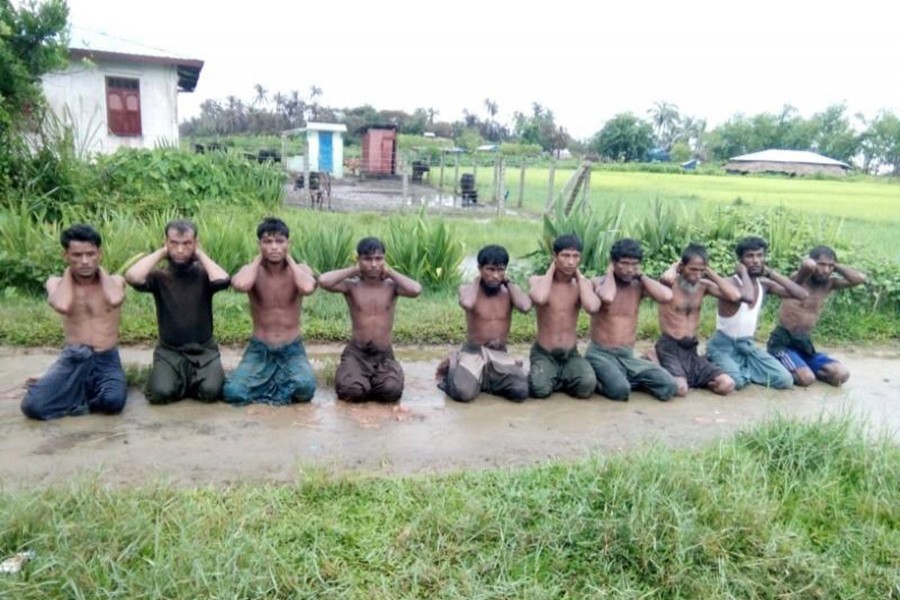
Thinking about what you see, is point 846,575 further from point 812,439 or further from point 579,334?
point 579,334

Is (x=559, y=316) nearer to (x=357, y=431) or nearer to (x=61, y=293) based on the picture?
(x=357, y=431)

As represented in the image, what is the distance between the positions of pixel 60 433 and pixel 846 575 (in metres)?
4.19

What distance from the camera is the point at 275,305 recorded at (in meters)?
4.98

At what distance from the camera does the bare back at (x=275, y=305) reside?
4930mm

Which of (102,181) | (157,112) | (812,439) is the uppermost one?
(157,112)

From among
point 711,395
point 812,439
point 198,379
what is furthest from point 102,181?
point 812,439

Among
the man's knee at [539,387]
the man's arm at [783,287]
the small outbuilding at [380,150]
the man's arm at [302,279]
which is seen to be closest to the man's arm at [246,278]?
the man's arm at [302,279]

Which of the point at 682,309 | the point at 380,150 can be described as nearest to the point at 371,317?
the point at 682,309

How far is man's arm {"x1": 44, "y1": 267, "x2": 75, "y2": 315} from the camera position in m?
4.48

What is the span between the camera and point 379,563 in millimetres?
2910

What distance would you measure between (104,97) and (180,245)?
1261cm

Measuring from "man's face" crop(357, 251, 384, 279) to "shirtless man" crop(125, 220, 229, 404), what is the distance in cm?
93

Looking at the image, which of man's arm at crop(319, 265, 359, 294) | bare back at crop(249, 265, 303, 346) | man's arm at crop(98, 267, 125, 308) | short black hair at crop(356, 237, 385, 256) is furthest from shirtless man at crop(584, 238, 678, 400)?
man's arm at crop(98, 267, 125, 308)

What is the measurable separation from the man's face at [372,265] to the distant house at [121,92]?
11201mm
